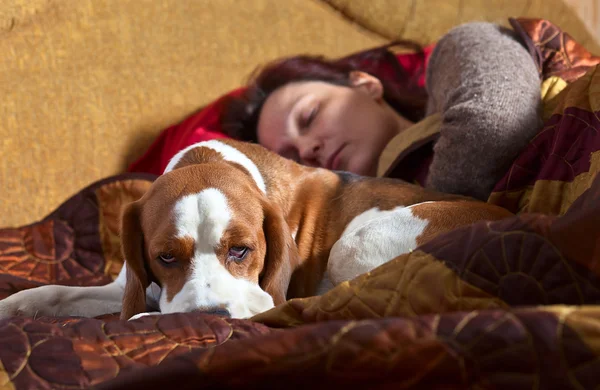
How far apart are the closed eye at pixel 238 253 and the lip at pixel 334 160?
1157mm

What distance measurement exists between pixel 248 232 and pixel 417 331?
89cm

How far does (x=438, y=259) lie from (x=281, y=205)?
966mm

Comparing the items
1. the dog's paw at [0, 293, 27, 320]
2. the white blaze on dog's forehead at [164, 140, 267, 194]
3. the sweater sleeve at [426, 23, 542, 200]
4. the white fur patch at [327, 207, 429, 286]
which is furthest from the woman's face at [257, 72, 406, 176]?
the dog's paw at [0, 293, 27, 320]

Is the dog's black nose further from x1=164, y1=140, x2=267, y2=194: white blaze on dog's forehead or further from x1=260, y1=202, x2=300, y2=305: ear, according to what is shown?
x1=164, y1=140, x2=267, y2=194: white blaze on dog's forehead

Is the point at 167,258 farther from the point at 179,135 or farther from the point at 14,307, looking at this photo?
the point at 179,135

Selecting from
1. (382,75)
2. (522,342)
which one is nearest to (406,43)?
(382,75)

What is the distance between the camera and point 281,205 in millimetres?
2137

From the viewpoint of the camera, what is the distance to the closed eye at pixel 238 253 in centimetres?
171

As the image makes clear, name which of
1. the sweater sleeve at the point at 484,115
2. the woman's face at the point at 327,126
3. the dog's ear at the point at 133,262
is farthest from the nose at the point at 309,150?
the dog's ear at the point at 133,262

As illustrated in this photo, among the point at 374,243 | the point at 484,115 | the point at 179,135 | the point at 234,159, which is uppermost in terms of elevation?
the point at 484,115

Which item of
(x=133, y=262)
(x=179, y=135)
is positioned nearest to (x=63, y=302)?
(x=133, y=262)

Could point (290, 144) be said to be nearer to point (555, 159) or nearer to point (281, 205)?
point (281, 205)

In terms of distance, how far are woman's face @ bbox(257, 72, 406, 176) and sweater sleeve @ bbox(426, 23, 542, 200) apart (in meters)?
0.46

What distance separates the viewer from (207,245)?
5.44 feet
